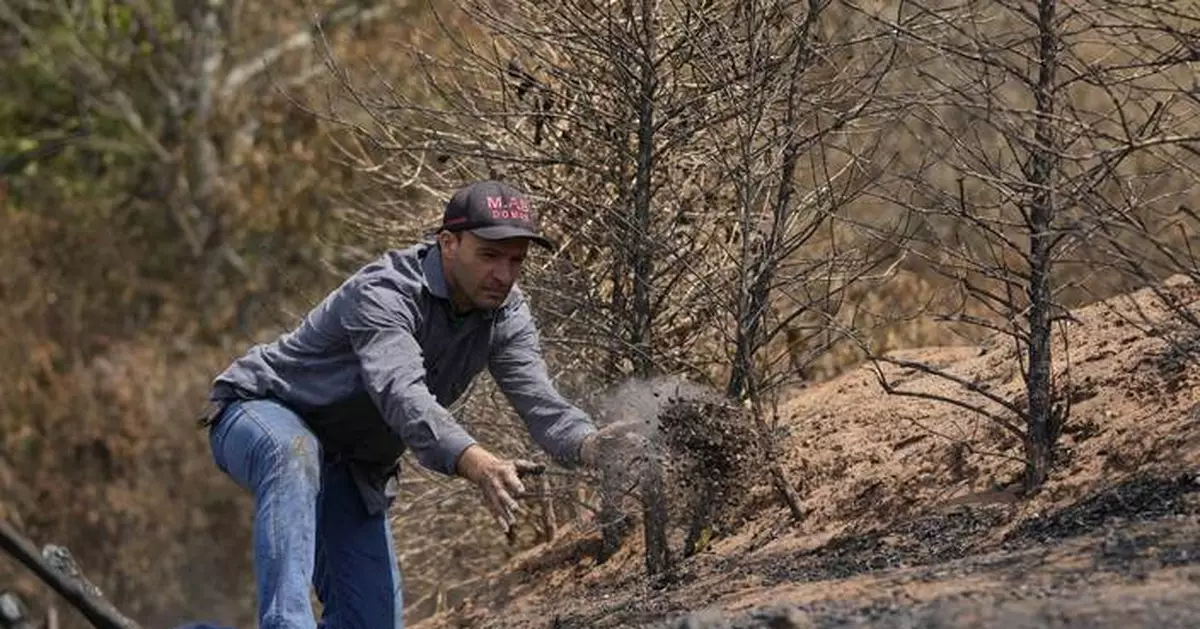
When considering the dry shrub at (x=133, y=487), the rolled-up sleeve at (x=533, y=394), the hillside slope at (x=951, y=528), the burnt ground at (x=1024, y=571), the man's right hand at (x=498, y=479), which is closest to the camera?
the burnt ground at (x=1024, y=571)

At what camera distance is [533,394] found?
8.28 metres

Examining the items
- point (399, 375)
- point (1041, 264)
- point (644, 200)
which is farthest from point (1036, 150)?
point (399, 375)

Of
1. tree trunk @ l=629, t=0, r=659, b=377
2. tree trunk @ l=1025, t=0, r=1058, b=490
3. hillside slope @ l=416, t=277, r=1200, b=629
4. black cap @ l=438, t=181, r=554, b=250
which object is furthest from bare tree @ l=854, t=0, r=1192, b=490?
black cap @ l=438, t=181, r=554, b=250

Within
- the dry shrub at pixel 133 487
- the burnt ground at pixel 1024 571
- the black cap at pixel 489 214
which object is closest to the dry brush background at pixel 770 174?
the burnt ground at pixel 1024 571

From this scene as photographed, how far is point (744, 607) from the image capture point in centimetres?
804

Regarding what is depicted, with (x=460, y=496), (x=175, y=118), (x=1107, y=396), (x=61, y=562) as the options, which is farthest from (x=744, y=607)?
(x=175, y=118)

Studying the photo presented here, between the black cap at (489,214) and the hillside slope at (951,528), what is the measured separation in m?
1.23

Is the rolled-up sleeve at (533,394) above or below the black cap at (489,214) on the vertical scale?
below

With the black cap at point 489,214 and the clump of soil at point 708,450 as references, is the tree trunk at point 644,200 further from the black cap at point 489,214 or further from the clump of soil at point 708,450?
the black cap at point 489,214

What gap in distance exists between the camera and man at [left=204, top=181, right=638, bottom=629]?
7.80 meters

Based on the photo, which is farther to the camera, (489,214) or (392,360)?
(489,214)

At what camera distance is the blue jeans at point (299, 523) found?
788 centimetres

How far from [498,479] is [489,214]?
1.03 meters

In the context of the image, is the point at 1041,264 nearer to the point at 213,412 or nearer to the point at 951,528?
the point at 951,528
